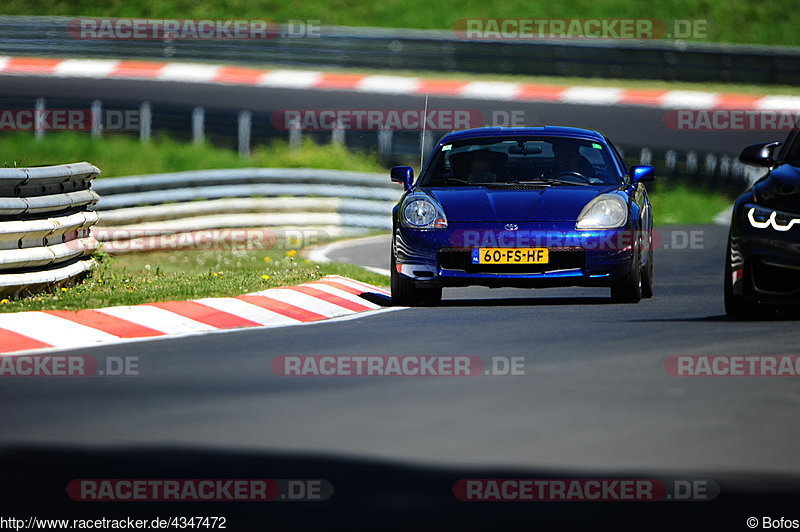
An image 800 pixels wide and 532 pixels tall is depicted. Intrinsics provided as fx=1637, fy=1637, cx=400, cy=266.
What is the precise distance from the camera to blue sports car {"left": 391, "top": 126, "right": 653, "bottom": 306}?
37.9 ft

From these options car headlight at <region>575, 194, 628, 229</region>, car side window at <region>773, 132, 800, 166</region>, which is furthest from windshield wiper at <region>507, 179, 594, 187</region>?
car side window at <region>773, 132, 800, 166</region>

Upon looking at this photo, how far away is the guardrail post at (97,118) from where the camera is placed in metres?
24.5

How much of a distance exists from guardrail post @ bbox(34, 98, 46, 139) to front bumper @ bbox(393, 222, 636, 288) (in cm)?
1345

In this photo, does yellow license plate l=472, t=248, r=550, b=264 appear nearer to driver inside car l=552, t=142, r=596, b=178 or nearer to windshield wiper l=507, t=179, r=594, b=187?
windshield wiper l=507, t=179, r=594, b=187

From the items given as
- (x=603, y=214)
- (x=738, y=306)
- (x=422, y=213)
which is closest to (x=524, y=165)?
(x=603, y=214)

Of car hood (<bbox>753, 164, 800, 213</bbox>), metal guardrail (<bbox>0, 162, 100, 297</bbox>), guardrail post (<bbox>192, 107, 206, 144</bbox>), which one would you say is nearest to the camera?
car hood (<bbox>753, 164, 800, 213</bbox>)

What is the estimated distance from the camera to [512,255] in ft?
37.8

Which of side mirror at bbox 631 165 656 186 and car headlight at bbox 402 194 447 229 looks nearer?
car headlight at bbox 402 194 447 229

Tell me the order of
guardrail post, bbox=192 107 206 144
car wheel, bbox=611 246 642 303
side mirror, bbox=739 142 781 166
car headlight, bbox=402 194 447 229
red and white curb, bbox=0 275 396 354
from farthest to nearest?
1. guardrail post, bbox=192 107 206 144
2. car wheel, bbox=611 246 642 303
3. car headlight, bbox=402 194 447 229
4. side mirror, bbox=739 142 781 166
5. red and white curb, bbox=0 275 396 354

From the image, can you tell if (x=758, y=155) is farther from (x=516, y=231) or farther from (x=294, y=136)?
(x=294, y=136)

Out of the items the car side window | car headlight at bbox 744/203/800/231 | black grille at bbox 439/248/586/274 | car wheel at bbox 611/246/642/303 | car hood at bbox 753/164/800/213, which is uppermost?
the car side window

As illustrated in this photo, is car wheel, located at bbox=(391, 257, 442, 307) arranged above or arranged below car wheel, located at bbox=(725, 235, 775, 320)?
below

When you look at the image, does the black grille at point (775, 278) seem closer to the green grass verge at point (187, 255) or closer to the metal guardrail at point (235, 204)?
the green grass verge at point (187, 255)

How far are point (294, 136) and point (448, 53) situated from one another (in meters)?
6.71
